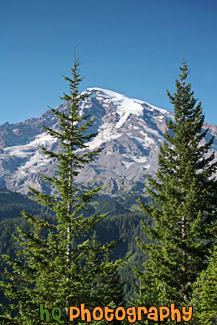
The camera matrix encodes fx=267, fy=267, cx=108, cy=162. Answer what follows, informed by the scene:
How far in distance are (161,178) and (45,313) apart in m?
10.3

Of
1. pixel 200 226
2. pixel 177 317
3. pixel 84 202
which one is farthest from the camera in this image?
pixel 200 226

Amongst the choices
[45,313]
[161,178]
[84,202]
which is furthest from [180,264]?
[45,313]

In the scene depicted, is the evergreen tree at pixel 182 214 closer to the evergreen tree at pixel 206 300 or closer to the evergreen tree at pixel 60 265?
the evergreen tree at pixel 206 300

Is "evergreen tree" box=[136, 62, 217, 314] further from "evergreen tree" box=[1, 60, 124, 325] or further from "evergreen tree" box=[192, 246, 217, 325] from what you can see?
"evergreen tree" box=[1, 60, 124, 325]

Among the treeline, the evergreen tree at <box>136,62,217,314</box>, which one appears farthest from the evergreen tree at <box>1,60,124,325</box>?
the evergreen tree at <box>136,62,217,314</box>

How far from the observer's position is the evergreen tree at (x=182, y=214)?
14.7 meters

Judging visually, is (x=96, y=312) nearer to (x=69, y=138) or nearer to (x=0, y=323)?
(x=0, y=323)

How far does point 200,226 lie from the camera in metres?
14.7

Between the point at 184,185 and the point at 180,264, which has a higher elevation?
the point at 184,185

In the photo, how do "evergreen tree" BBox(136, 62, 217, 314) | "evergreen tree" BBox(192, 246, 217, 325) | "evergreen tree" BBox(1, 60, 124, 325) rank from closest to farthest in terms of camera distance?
1. "evergreen tree" BBox(192, 246, 217, 325)
2. "evergreen tree" BBox(1, 60, 124, 325)
3. "evergreen tree" BBox(136, 62, 217, 314)

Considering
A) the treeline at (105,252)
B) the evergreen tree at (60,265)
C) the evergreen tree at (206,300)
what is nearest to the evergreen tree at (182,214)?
the treeline at (105,252)

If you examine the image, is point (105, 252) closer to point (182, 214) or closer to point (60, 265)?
point (60, 265)

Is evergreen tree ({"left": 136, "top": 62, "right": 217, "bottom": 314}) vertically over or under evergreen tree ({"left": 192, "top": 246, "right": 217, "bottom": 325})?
over

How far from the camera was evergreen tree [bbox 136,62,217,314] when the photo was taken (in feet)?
48.3
